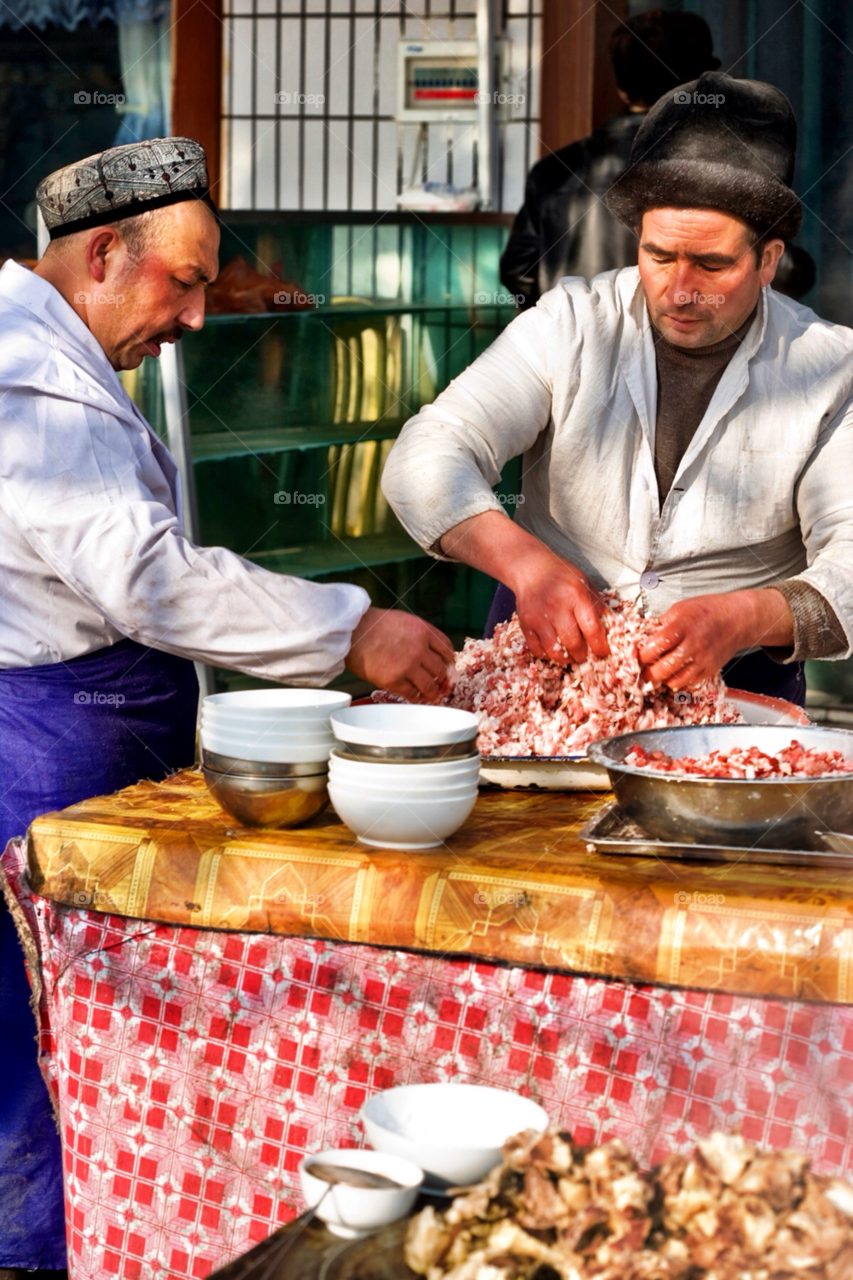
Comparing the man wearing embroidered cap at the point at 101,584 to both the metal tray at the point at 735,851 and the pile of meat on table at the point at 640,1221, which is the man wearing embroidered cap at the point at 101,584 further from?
the pile of meat on table at the point at 640,1221

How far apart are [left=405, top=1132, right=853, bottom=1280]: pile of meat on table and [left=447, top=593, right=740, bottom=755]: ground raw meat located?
43.9 inches

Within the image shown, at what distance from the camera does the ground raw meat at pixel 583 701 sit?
7.62ft

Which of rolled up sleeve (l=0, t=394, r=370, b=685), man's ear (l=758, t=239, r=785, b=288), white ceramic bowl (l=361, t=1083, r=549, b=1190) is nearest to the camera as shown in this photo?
white ceramic bowl (l=361, t=1083, r=549, b=1190)

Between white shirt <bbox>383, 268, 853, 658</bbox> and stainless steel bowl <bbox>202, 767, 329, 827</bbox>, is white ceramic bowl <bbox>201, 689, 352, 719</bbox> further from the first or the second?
white shirt <bbox>383, 268, 853, 658</bbox>

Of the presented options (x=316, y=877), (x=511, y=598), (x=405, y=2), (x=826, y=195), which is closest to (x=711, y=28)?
(x=826, y=195)

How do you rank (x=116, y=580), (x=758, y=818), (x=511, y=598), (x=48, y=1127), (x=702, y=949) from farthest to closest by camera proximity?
(x=511, y=598)
(x=48, y=1127)
(x=116, y=580)
(x=758, y=818)
(x=702, y=949)

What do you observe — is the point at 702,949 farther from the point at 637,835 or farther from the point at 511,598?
the point at 511,598

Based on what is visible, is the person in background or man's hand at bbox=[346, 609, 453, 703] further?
the person in background

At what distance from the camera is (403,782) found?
181cm

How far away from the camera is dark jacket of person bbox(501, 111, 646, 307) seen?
5055 millimetres

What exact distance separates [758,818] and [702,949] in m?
0.21

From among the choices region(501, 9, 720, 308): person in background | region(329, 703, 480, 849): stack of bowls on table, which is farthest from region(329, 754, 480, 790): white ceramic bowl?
region(501, 9, 720, 308): person in background

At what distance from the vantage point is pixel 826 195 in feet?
17.7

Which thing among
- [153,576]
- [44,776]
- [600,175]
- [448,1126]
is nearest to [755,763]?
[448,1126]
